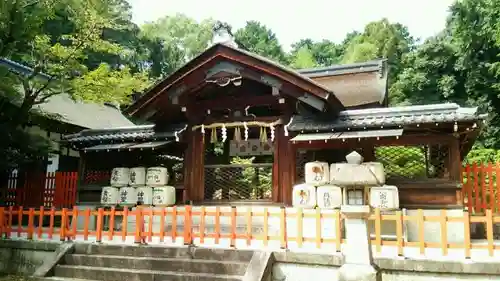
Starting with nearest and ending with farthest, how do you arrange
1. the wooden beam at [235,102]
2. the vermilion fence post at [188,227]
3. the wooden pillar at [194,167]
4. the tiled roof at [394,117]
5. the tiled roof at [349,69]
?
the vermilion fence post at [188,227], the tiled roof at [394,117], the wooden beam at [235,102], the wooden pillar at [194,167], the tiled roof at [349,69]

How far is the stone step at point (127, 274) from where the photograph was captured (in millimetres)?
7512

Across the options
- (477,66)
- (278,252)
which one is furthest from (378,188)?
(477,66)

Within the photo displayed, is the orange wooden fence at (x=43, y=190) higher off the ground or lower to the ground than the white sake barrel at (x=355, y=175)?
lower

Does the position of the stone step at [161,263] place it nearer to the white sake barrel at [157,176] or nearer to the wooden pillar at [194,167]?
the white sake barrel at [157,176]

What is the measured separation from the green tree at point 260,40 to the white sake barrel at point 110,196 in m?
45.8

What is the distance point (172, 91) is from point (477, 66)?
2153cm

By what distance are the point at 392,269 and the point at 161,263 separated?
4.32 metres

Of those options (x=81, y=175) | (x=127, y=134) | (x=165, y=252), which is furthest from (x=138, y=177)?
(x=165, y=252)

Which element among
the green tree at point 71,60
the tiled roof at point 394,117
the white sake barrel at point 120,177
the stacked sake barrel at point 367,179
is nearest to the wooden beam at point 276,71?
the tiled roof at point 394,117

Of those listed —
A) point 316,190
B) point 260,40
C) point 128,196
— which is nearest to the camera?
point 316,190

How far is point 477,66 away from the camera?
25.4 m

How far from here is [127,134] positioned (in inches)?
493

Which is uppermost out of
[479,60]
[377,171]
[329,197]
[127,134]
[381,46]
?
[381,46]

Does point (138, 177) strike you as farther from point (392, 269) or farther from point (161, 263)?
point (392, 269)
